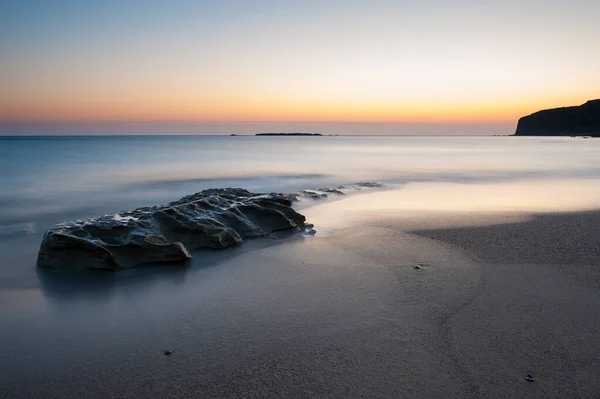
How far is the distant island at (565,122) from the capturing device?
112375mm

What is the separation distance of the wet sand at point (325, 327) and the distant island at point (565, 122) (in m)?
121

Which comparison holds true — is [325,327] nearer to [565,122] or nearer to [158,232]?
[158,232]

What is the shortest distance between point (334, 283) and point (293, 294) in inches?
21.7

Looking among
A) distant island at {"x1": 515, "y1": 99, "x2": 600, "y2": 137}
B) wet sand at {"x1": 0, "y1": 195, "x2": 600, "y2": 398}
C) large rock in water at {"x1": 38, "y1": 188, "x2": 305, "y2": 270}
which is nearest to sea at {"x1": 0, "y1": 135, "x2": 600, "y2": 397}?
wet sand at {"x1": 0, "y1": 195, "x2": 600, "y2": 398}

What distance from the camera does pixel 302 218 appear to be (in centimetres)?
818

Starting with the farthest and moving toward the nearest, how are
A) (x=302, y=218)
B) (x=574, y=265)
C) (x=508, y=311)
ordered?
1. (x=302, y=218)
2. (x=574, y=265)
3. (x=508, y=311)

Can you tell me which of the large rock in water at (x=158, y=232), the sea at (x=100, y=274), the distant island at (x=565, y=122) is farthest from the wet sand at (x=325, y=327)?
the distant island at (x=565, y=122)

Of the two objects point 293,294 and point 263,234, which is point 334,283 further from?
point 263,234

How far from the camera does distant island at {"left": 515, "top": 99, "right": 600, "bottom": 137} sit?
112 m

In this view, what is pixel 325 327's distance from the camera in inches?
148

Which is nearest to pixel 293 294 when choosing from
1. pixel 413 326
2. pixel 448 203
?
pixel 413 326

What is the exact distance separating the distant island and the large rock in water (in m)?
120

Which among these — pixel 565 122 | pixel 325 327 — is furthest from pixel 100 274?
pixel 565 122

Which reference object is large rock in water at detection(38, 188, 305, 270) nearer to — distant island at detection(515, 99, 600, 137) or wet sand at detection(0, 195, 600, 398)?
wet sand at detection(0, 195, 600, 398)
